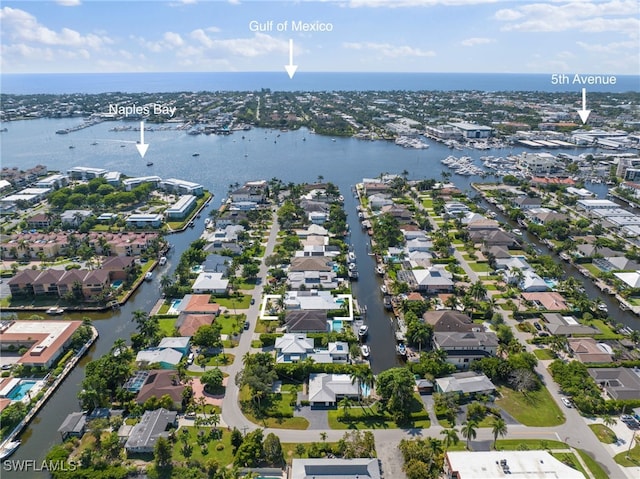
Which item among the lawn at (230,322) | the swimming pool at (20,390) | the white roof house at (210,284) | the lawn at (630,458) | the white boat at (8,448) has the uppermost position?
the white roof house at (210,284)

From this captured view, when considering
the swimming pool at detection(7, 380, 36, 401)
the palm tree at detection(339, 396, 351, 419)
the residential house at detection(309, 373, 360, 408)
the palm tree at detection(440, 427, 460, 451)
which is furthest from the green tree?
the swimming pool at detection(7, 380, 36, 401)

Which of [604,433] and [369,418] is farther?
[369,418]

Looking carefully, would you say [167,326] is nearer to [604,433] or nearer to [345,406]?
[345,406]

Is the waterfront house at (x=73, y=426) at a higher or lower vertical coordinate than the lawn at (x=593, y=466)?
higher

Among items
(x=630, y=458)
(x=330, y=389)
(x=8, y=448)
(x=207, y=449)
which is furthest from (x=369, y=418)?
(x=8, y=448)

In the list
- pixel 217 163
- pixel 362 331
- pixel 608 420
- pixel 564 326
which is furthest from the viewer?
pixel 217 163

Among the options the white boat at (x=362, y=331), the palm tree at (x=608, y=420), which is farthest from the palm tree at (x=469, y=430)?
the white boat at (x=362, y=331)

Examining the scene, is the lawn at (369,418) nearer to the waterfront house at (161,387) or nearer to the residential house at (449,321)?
the residential house at (449,321)
